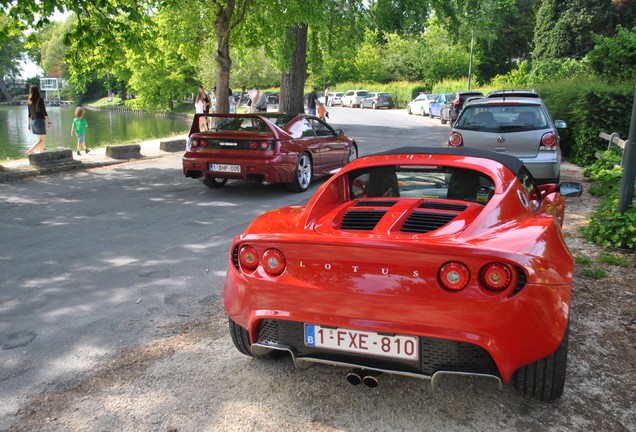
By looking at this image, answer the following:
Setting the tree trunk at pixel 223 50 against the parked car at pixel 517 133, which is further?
the tree trunk at pixel 223 50

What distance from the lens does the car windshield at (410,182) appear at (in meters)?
3.84

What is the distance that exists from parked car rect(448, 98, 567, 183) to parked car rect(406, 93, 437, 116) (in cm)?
2804

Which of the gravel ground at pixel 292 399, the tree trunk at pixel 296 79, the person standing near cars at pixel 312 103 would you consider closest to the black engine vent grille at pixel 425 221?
the gravel ground at pixel 292 399

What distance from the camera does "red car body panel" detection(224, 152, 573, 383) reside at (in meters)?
2.67

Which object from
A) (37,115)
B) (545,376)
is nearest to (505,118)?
(545,376)

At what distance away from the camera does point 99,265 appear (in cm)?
568

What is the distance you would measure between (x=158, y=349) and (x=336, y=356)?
1.47 meters

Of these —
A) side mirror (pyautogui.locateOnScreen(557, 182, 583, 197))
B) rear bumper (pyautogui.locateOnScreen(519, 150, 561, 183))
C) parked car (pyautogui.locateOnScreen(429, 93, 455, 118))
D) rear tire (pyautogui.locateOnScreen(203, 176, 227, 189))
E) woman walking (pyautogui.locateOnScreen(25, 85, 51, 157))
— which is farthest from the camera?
parked car (pyautogui.locateOnScreen(429, 93, 455, 118))

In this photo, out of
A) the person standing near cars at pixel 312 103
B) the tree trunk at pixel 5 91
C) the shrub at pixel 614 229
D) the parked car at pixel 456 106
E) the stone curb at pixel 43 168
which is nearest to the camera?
the shrub at pixel 614 229

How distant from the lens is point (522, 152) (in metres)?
9.31

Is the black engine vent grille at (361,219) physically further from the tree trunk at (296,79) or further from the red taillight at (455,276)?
the tree trunk at (296,79)

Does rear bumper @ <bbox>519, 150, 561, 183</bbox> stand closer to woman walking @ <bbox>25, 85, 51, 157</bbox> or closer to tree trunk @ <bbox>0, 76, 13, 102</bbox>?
woman walking @ <bbox>25, 85, 51, 157</bbox>

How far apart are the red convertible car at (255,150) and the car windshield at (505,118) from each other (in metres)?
2.79

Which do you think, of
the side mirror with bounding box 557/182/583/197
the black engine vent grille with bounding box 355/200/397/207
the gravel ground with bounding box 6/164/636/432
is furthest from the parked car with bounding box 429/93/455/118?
→ the gravel ground with bounding box 6/164/636/432
